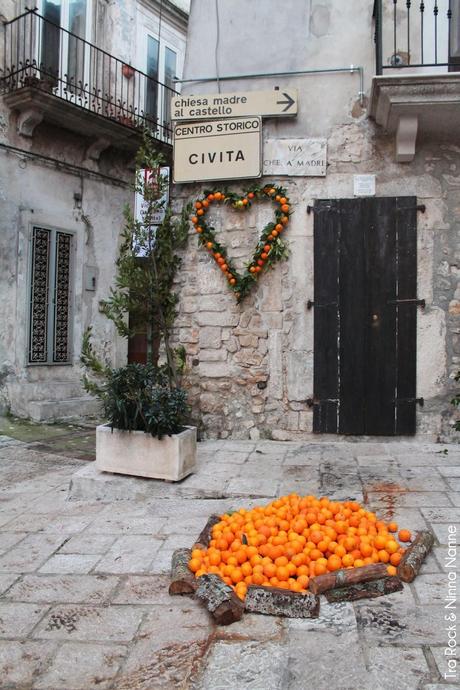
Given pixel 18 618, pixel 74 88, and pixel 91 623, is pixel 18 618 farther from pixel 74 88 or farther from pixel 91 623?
pixel 74 88

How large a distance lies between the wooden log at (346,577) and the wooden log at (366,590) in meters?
0.02

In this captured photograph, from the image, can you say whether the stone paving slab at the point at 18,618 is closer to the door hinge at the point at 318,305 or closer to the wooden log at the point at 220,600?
the wooden log at the point at 220,600

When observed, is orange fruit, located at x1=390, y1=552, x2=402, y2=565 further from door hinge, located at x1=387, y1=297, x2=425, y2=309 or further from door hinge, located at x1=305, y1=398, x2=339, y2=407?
door hinge, located at x1=387, y1=297, x2=425, y2=309

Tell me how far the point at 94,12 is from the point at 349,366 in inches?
321

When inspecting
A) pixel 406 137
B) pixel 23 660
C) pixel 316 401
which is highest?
pixel 406 137

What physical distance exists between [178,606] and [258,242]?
13.7ft

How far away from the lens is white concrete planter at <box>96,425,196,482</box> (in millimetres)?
4730

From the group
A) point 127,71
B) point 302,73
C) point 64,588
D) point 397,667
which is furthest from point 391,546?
point 127,71

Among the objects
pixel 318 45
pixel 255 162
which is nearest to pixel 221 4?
pixel 318 45

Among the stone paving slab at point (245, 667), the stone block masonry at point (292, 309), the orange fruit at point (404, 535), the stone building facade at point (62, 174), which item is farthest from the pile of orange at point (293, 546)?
the stone building facade at point (62, 174)

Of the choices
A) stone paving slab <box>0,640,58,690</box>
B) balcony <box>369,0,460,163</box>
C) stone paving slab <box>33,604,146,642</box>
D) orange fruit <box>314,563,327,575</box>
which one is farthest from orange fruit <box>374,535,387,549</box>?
balcony <box>369,0,460,163</box>

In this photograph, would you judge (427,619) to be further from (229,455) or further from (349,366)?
(349,366)

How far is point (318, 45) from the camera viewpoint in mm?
6188

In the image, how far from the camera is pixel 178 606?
2787 mm
